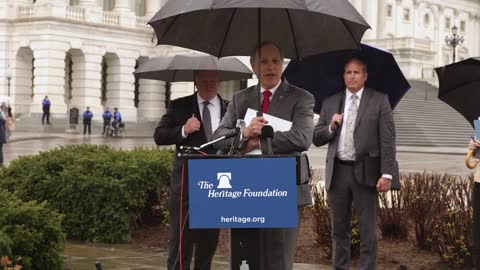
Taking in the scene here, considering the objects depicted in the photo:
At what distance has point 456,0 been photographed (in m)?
97.3

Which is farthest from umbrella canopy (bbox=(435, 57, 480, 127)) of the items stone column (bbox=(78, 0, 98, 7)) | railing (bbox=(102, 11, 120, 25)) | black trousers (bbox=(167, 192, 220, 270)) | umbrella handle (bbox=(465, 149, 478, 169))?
railing (bbox=(102, 11, 120, 25))

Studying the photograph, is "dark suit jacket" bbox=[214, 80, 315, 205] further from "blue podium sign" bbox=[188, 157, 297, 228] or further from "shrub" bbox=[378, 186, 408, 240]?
"shrub" bbox=[378, 186, 408, 240]

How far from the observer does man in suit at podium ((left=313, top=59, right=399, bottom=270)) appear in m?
8.35

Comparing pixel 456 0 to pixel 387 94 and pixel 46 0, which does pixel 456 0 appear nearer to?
pixel 46 0

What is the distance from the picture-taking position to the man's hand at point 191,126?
27.0 feet

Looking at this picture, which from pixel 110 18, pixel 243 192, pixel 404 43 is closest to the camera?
pixel 243 192

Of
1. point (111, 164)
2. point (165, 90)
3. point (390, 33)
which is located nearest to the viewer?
point (111, 164)

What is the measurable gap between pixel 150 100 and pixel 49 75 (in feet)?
34.4

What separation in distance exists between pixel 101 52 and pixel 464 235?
5139 centimetres

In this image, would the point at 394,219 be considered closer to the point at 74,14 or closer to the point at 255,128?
the point at 255,128

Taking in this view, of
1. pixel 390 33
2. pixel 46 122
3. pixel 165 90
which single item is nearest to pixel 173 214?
pixel 46 122

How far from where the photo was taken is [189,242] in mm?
8414

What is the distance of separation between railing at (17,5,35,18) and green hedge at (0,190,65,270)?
50.3 m

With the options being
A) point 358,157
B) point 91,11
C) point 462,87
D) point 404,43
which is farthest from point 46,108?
point 358,157
